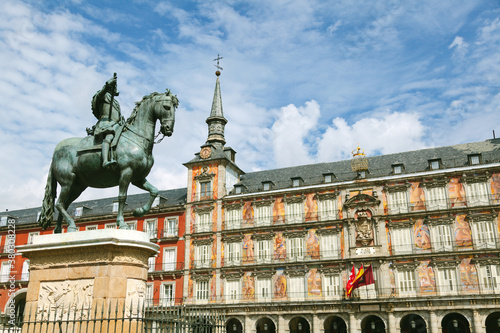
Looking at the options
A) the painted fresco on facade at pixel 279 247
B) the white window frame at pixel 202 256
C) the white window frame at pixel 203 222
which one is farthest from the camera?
the white window frame at pixel 203 222

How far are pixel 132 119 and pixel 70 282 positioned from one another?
3332 millimetres

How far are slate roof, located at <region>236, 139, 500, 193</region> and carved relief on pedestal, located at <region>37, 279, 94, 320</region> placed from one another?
33.1m

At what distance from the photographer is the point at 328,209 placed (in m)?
39.2

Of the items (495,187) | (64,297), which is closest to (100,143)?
(64,297)

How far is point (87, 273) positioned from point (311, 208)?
32367 millimetres

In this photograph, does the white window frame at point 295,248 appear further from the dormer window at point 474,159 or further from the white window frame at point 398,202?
the dormer window at point 474,159

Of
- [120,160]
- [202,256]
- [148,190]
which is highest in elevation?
[202,256]

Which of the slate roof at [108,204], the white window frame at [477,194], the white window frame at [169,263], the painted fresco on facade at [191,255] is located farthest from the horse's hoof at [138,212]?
the slate roof at [108,204]

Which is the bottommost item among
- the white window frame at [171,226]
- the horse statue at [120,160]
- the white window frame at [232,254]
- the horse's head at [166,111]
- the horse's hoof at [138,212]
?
the horse's hoof at [138,212]

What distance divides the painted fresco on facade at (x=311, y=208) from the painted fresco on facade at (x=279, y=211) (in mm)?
1998

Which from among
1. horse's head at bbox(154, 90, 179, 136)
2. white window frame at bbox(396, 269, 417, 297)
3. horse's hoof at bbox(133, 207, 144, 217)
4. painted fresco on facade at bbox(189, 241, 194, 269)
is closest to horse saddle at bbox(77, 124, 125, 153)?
horse's head at bbox(154, 90, 179, 136)

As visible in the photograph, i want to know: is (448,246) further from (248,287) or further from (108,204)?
(108,204)

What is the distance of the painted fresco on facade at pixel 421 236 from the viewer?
3588 centimetres

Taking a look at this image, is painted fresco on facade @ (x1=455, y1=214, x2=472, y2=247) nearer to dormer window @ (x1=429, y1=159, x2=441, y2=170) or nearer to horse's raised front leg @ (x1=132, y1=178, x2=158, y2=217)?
dormer window @ (x1=429, y1=159, x2=441, y2=170)
